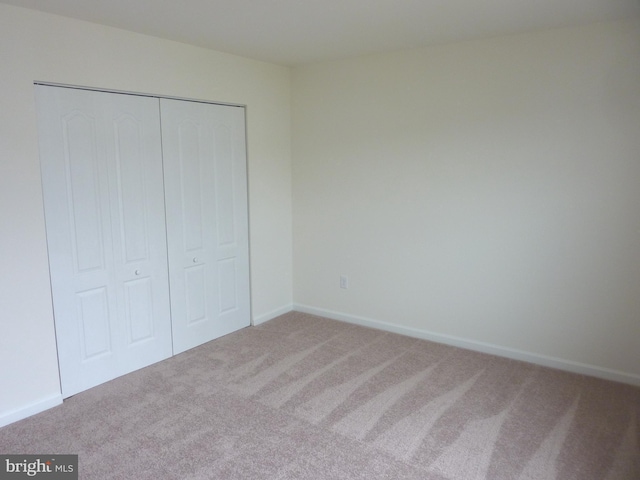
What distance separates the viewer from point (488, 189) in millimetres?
3539

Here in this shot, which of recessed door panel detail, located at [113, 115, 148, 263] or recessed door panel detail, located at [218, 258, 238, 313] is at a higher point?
recessed door panel detail, located at [113, 115, 148, 263]

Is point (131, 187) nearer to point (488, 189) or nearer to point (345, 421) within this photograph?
point (345, 421)

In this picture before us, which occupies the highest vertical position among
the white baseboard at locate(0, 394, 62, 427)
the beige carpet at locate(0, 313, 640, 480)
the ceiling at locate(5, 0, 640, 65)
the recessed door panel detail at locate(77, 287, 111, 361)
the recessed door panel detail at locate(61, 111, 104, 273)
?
the ceiling at locate(5, 0, 640, 65)

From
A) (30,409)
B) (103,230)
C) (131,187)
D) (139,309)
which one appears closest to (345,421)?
(139,309)

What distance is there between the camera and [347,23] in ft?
9.90

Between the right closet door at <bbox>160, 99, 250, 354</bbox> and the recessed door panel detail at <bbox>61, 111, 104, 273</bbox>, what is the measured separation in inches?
21.7

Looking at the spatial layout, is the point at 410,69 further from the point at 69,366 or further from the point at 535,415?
the point at 69,366

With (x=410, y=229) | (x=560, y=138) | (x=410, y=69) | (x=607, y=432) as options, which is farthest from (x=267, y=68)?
(x=607, y=432)

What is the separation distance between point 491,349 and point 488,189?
1.28 meters

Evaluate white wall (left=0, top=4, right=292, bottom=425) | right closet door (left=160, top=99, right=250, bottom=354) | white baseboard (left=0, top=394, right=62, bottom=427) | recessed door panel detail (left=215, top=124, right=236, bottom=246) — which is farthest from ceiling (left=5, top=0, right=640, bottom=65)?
white baseboard (left=0, top=394, right=62, bottom=427)

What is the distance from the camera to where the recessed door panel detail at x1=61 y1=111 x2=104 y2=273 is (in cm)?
294

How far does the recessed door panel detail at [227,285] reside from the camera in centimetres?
407

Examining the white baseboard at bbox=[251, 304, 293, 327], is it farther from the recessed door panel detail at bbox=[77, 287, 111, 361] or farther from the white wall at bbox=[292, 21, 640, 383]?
the recessed door panel detail at bbox=[77, 287, 111, 361]

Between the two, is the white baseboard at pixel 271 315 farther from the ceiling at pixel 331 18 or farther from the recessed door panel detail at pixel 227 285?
the ceiling at pixel 331 18
